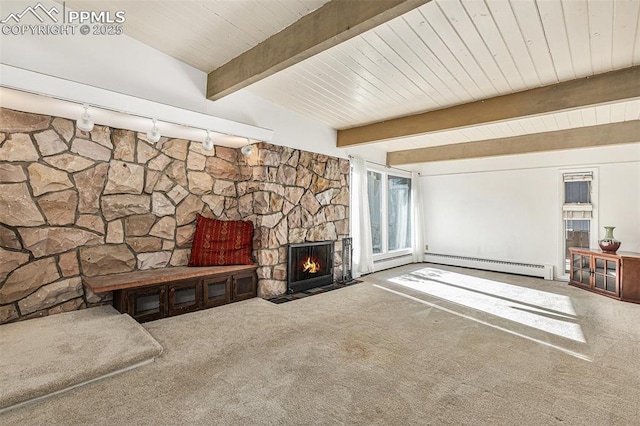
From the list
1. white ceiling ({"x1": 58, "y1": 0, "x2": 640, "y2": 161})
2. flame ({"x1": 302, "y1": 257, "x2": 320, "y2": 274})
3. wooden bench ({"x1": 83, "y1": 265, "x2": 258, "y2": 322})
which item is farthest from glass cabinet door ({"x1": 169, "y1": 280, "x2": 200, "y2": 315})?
white ceiling ({"x1": 58, "y1": 0, "x2": 640, "y2": 161})

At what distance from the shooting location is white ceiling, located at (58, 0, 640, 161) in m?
2.21

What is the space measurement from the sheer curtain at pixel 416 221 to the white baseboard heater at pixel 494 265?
10.3 inches

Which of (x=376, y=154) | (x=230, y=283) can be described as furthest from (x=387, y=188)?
(x=230, y=283)

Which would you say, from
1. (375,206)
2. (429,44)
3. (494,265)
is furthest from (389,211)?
(429,44)

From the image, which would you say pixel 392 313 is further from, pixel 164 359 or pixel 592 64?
pixel 592 64

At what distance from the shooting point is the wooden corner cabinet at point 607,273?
13.9ft

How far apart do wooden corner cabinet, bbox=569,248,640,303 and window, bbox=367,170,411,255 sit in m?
3.11

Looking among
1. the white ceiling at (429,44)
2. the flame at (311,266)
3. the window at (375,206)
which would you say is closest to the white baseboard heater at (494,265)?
the window at (375,206)

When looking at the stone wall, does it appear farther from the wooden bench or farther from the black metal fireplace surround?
the wooden bench

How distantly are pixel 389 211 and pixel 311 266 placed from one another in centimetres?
272

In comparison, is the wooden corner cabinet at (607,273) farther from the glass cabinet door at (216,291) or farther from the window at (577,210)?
the glass cabinet door at (216,291)

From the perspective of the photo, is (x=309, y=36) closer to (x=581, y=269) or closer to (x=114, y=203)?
(x=114, y=203)

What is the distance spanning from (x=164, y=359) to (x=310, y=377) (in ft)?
3.82

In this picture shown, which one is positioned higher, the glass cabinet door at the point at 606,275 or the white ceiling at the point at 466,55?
the white ceiling at the point at 466,55
